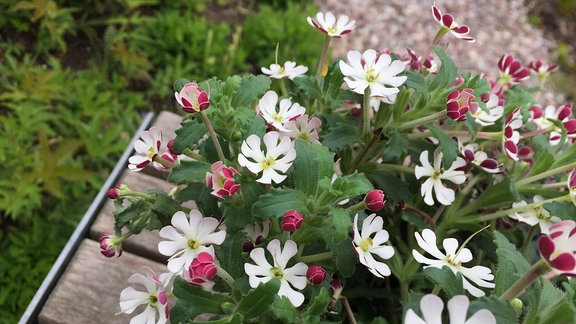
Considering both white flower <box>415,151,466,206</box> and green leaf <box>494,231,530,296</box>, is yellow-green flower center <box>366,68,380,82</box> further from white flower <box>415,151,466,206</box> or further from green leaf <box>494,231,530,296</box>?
green leaf <box>494,231,530,296</box>

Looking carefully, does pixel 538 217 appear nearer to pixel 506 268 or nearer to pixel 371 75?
pixel 506 268

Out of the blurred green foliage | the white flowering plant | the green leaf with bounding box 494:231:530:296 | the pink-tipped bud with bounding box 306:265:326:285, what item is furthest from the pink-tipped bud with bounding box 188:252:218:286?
the blurred green foliage

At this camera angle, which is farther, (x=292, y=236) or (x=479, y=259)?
(x=479, y=259)

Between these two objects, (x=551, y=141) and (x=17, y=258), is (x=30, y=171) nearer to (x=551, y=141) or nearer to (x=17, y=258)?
(x=17, y=258)

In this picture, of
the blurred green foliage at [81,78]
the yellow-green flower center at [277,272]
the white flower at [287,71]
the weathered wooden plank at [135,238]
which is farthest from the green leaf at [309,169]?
the blurred green foliage at [81,78]

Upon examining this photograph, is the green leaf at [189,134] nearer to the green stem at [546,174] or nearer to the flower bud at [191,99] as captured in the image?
the flower bud at [191,99]

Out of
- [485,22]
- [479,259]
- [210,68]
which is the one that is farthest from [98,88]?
[485,22]

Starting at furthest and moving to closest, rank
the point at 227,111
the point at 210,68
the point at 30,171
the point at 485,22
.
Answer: the point at 485,22 → the point at 210,68 → the point at 30,171 → the point at 227,111
